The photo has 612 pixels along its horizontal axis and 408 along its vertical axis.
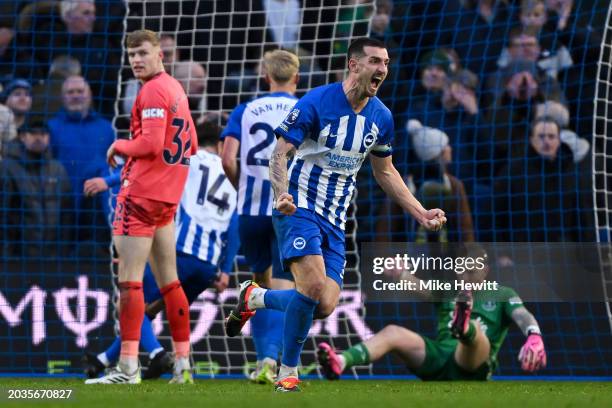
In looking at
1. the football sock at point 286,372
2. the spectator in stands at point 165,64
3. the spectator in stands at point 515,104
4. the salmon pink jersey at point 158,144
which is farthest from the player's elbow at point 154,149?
the spectator in stands at point 515,104

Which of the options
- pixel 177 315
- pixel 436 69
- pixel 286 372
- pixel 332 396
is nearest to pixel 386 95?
pixel 436 69

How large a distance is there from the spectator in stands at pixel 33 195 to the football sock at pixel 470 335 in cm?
373

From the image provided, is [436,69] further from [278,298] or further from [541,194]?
[278,298]

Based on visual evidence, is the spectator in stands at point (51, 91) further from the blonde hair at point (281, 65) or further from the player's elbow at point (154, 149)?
the player's elbow at point (154, 149)

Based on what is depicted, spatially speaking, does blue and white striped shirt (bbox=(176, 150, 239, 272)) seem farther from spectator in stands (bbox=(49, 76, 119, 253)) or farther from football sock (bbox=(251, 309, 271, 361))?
spectator in stands (bbox=(49, 76, 119, 253))

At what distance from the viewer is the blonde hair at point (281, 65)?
782 cm

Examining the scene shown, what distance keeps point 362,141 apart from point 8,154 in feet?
15.7

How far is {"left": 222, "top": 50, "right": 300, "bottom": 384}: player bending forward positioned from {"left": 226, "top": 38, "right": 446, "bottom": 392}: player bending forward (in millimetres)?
1255

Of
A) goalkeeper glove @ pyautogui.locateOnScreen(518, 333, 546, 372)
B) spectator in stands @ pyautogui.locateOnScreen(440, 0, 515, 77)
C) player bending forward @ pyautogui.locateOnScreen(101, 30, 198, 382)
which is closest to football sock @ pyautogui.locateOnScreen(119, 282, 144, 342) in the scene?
player bending forward @ pyautogui.locateOnScreen(101, 30, 198, 382)

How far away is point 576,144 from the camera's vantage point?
1044 cm

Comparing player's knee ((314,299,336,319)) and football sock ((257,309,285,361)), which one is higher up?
player's knee ((314,299,336,319))

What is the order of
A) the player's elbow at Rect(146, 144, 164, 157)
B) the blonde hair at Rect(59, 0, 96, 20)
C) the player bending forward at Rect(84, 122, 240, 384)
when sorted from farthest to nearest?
the blonde hair at Rect(59, 0, 96, 20) → the player bending forward at Rect(84, 122, 240, 384) → the player's elbow at Rect(146, 144, 164, 157)

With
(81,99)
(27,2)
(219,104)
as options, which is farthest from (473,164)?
(27,2)

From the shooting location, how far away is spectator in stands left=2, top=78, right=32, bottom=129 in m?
10.4
